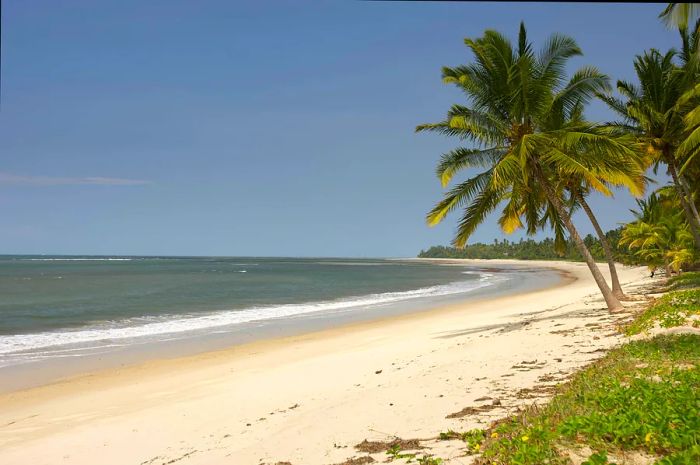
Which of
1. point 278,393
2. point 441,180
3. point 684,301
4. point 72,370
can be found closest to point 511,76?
point 441,180

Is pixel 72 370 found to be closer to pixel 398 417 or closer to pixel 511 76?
pixel 398 417

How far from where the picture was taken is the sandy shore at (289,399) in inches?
231

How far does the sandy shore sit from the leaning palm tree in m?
3.70

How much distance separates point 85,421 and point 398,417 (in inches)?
209

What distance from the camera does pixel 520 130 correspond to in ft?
44.8

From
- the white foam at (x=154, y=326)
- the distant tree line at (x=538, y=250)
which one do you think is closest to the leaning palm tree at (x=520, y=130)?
the white foam at (x=154, y=326)

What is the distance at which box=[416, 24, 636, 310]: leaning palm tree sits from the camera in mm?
12836

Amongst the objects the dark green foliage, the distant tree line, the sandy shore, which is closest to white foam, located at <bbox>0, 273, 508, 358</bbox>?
the sandy shore

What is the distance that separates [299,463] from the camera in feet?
16.5

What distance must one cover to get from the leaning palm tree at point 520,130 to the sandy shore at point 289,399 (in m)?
3.70

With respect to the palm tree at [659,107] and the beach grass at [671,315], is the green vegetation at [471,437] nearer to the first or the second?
the beach grass at [671,315]

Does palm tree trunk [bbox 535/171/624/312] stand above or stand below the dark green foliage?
above

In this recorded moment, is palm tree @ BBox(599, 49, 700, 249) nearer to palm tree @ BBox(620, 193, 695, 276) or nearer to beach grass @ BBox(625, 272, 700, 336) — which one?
beach grass @ BBox(625, 272, 700, 336)

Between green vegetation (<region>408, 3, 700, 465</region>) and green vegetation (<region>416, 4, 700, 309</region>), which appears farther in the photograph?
green vegetation (<region>416, 4, 700, 309</region>)
